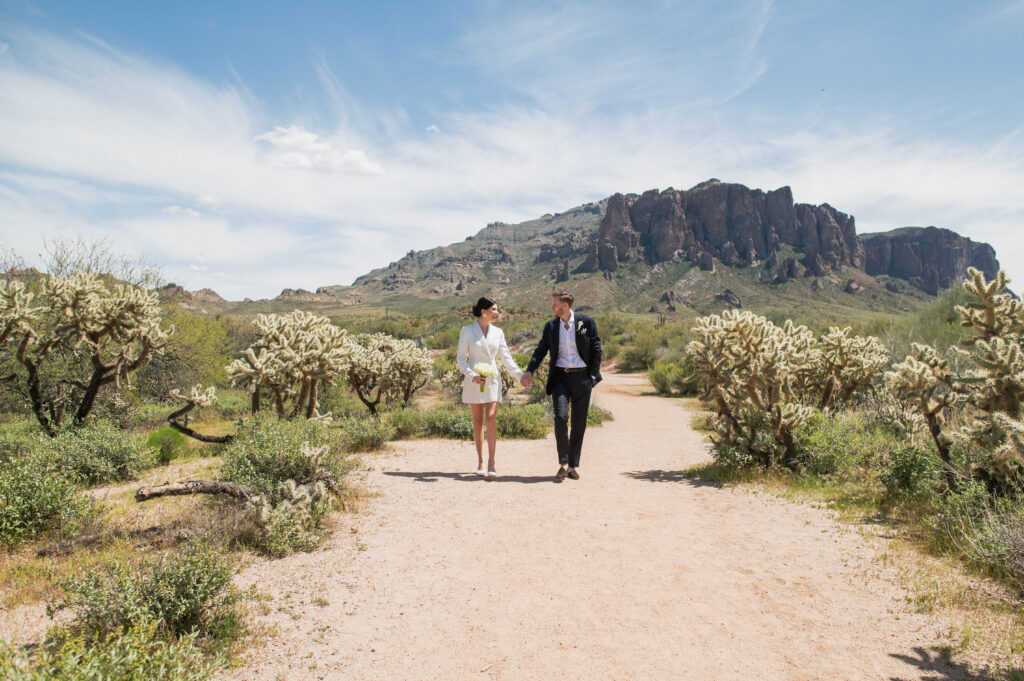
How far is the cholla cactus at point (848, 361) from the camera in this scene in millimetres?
9250

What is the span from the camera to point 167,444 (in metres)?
8.78

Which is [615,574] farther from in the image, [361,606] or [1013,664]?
[1013,664]

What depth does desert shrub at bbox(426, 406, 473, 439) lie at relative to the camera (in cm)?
1070

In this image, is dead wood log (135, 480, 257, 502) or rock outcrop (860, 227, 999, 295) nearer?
dead wood log (135, 480, 257, 502)

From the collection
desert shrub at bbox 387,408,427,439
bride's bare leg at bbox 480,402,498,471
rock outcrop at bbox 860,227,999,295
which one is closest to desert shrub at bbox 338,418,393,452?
desert shrub at bbox 387,408,427,439

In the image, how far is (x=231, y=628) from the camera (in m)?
3.09

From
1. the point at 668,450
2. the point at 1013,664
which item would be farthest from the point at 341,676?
the point at 668,450

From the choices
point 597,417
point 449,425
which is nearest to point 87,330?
point 449,425

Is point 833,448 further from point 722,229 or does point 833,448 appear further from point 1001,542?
point 722,229

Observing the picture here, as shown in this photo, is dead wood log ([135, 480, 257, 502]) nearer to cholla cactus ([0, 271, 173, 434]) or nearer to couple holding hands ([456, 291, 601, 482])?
couple holding hands ([456, 291, 601, 482])

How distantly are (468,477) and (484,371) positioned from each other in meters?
1.60

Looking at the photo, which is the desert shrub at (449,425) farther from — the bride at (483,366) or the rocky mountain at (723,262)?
the rocky mountain at (723,262)

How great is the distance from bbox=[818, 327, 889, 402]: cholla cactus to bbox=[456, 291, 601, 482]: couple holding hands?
5075 millimetres

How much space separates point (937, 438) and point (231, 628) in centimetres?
673
